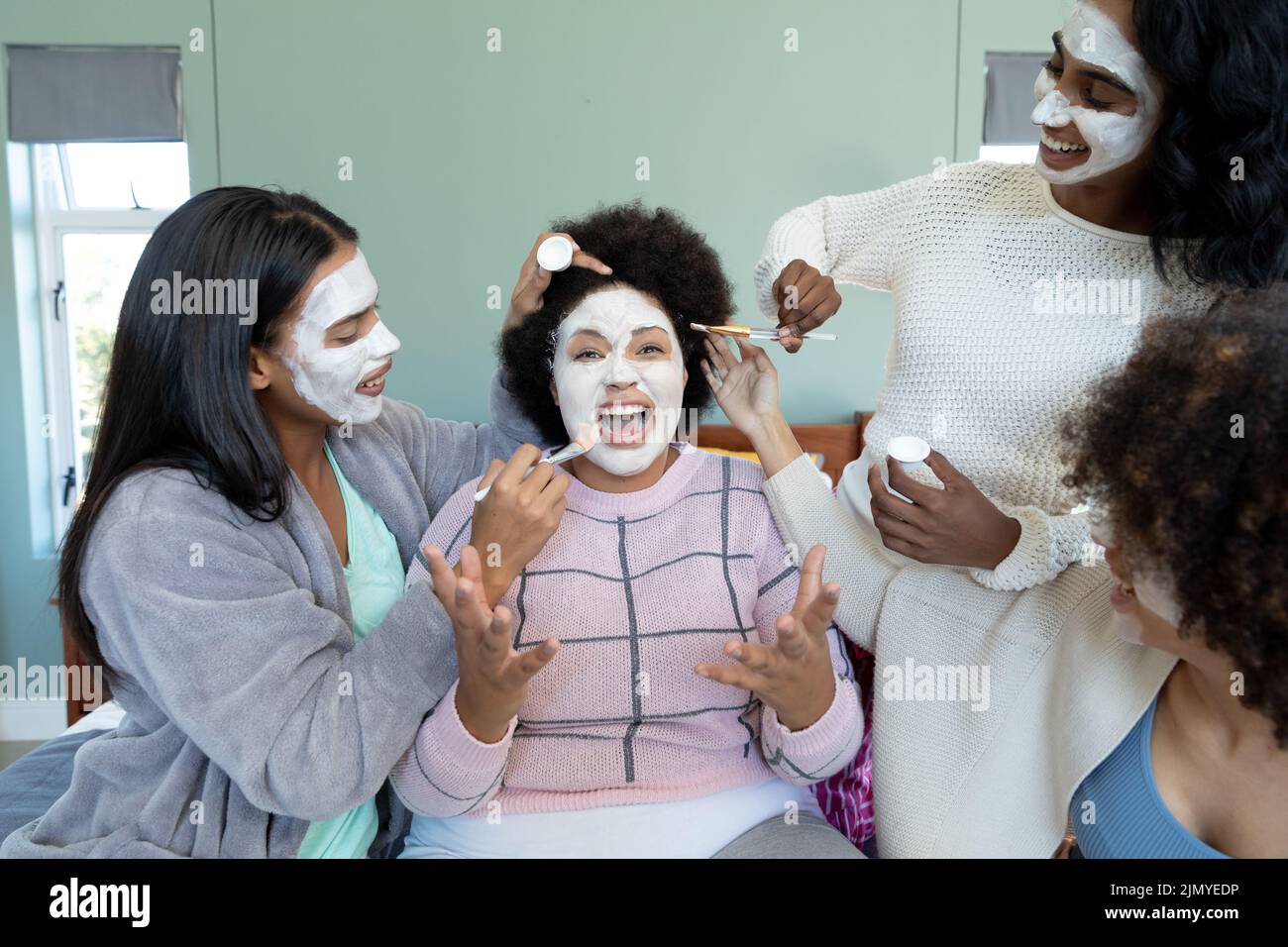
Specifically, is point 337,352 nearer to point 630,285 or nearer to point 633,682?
point 630,285

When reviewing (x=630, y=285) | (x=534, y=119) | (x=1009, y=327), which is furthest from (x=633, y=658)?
(x=534, y=119)

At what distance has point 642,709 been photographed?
4.11ft

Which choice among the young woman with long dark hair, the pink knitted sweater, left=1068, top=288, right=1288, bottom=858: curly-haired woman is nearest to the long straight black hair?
the young woman with long dark hair

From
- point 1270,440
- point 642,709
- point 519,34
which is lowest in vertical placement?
point 642,709

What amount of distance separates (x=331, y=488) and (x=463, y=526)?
0.74ft

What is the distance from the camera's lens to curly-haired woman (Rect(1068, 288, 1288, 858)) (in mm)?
834

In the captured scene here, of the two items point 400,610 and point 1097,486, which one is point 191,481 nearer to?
point 400,610

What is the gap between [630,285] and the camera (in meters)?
1.46

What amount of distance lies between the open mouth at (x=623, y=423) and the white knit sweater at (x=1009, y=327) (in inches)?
A: 13.4

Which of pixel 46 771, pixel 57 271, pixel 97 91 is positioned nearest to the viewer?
pixel 46 771

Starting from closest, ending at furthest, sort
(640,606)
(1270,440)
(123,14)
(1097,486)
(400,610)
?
(1270,440), (1097,486), (400,610), (640,606), (123,14)

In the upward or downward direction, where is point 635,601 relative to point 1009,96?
downward

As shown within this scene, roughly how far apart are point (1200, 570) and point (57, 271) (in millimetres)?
3681
